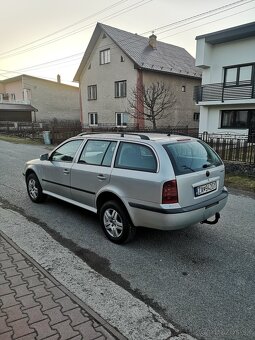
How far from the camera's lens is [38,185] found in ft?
18.6

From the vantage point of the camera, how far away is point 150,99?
21.5 metres

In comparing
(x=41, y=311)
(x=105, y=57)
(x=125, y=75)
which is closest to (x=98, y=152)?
(x=41, y=311)

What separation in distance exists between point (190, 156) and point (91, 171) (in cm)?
156

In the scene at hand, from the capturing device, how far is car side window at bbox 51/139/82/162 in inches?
192

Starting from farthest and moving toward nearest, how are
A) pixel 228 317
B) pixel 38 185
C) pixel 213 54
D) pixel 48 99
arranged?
pixel 48 99, pixel 213 54, pixel 38 185, pixel 228 317

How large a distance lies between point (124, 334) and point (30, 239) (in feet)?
7.63

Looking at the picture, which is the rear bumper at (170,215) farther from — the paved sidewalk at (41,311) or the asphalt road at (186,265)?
the paved sidewalk at (41,311)

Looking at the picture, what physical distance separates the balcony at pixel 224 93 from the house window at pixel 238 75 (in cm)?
13

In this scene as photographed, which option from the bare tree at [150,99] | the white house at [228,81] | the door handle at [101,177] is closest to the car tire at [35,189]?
the door handle at [101,177]

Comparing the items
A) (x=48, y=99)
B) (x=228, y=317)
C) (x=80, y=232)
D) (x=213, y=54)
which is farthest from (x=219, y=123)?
(x=48, y=99)

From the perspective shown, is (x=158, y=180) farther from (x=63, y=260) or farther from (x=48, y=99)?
(x=48, y=99)

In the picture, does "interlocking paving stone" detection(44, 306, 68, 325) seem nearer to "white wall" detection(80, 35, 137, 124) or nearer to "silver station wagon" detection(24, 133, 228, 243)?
"silver station wagon" detection(24, 133, 228, 243)

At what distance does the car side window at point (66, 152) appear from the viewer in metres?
4.88

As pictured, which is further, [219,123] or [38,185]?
[219,123]
